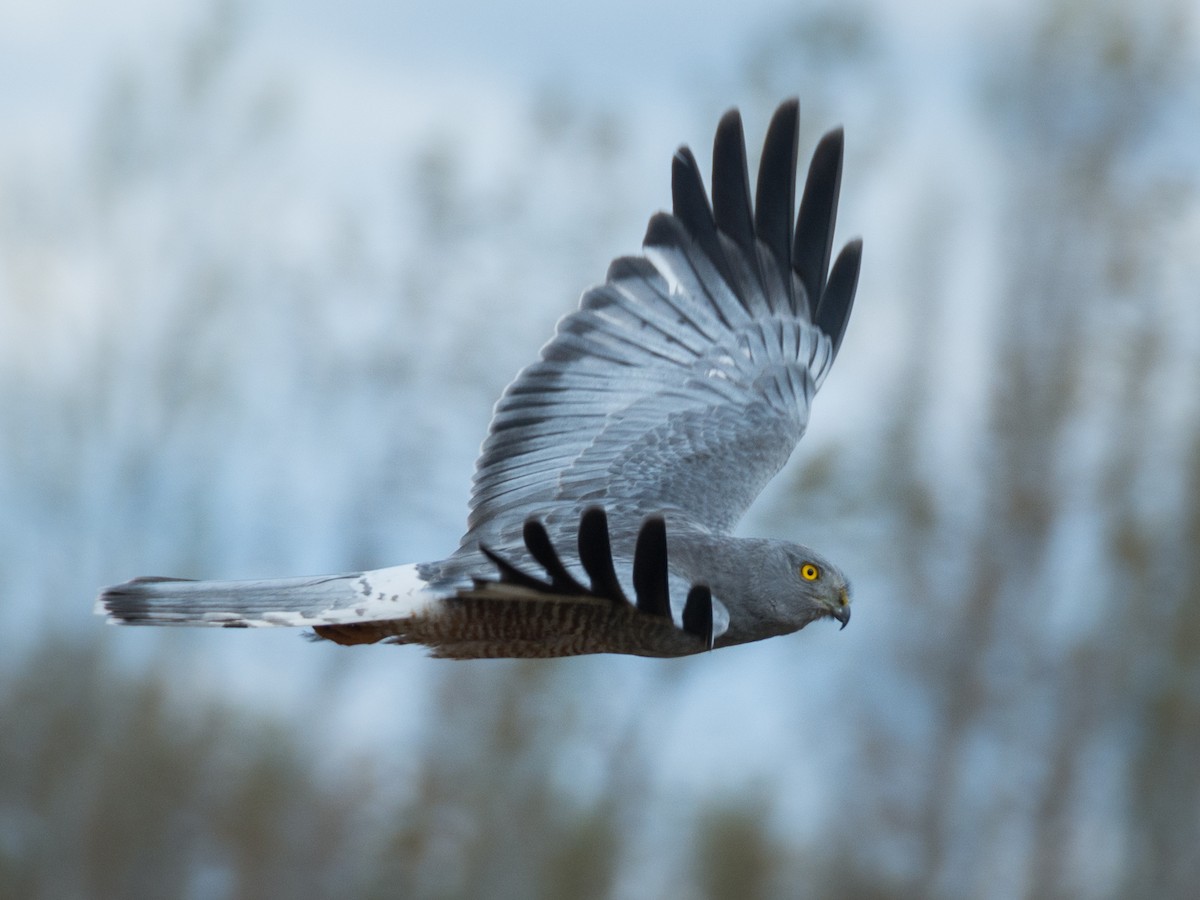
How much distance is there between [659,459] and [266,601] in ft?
6.82

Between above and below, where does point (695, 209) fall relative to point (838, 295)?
above

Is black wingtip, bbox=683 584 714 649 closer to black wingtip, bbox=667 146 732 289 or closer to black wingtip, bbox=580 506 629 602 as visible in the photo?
black wingtip, bbox=580 506 629 602

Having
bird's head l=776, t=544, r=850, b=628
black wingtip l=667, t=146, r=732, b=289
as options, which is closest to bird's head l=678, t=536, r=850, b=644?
bird's head l=776, t=544, r=850, b=628

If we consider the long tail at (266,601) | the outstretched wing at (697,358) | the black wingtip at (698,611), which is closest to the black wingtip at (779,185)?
the outstretched wing at (697,358)

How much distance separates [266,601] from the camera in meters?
5.68

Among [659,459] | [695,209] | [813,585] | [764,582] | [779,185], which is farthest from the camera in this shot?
[695,209]

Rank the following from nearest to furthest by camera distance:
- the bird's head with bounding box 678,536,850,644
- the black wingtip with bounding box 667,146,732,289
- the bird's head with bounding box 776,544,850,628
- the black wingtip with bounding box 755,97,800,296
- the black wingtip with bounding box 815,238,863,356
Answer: the bird's head with bounding box 678,536,850,644 < the bird's head with bounding box 776,544,850,628 < the black wingtip with bounding box 755,97,800,296 < the black wingtip with bounding box 667,146,732,289 < the black wingtip with bounding box 815,238,863,356

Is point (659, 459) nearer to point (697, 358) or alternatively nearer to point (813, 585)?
point (697, 358)

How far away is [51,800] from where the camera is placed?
952 inches

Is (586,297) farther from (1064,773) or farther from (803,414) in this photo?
(1064,773)

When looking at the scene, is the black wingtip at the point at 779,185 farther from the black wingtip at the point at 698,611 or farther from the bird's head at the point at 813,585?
the black wingtip at the point at 698,611

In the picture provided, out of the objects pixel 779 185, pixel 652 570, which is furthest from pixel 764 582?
pixel 779 185

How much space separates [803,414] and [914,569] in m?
17.2

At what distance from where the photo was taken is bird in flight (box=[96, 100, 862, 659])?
18.8ft
